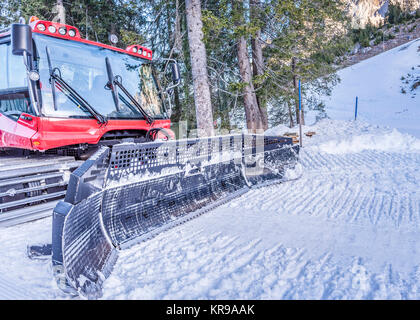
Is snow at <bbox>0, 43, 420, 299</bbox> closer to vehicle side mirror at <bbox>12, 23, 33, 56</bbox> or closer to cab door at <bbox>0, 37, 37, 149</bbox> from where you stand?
cab door at <bbox>0, 37, 37, 149</bbox>

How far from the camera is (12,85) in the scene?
137 inches

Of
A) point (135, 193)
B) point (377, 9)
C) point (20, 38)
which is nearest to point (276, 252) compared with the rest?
point (135, 193)

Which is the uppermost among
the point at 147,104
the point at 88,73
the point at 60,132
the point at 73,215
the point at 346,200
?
the point at 88,73

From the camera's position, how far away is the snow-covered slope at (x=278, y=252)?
5.83ft

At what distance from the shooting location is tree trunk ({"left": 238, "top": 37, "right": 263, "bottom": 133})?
28.9 ft

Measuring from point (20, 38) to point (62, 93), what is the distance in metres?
0.72

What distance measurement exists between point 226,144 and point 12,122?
8.69ft

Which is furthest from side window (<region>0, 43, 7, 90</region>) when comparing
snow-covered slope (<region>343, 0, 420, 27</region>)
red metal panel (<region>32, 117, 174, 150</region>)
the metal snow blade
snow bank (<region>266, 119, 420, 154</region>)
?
snow-covered slope (<region>343, 0, 420, 27</region>)

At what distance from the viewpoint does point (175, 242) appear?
2.50 m

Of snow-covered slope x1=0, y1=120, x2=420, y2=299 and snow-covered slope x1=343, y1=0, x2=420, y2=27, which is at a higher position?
snow-covered slope x1=343, y1=0, x2=420, y2=27

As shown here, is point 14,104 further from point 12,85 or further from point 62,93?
point 62,93

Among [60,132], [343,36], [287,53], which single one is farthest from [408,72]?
[60,132]

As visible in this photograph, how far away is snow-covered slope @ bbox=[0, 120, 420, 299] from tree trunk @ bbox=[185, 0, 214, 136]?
3.38m

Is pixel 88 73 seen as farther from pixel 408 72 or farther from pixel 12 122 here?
pixel 408 72
